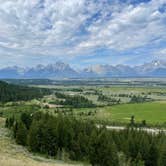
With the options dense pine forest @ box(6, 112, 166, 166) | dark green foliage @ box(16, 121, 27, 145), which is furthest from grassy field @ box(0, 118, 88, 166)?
dense pine forest @ box(6, 112, 166, 166)

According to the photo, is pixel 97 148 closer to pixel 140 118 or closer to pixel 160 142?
pixel 160 142

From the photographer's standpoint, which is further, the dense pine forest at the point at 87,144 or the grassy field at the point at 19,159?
the dense pine forest at the point at 87,144

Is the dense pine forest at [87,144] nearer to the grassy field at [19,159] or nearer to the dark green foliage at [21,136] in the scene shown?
the dark green foliage at [21,136]

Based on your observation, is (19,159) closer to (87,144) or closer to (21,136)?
(87,144)

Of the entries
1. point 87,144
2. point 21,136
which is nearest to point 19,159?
point 87,144

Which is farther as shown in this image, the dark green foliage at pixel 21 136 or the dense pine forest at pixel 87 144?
the dark green foliage at pixel 21 136

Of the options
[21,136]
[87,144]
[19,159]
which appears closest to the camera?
[19,159]

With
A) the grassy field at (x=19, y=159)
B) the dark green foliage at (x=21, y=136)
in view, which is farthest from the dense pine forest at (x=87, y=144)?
the grassy field at (x=19, y=159)

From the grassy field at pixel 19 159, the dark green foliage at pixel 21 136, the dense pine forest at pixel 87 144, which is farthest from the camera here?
the dark green foliage at pixel 21 136

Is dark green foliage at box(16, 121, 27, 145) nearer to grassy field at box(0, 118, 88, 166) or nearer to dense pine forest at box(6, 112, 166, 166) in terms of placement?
dense pine forest at box(6, 112, 166, 166)

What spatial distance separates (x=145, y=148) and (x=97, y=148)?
563 inches

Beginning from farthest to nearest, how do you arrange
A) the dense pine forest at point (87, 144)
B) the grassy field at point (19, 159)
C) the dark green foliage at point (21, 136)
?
the dark green foliage at point (21, 136), the dense pine forest at point (87, 144), the grassy field at point (19, 159)

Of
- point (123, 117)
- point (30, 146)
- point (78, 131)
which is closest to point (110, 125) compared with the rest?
point (123, 117)

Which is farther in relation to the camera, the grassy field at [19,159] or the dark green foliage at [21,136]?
the dark green foliage at [21,136]
